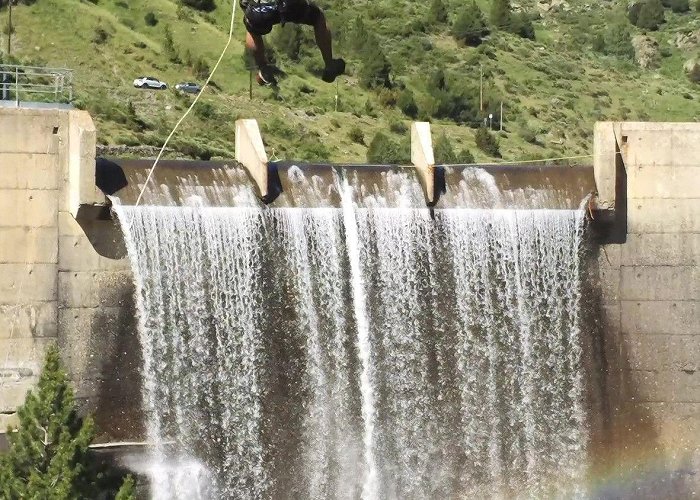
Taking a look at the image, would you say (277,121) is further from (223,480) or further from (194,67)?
(223,480)

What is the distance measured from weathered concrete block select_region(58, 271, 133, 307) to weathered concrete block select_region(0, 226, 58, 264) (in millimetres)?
483

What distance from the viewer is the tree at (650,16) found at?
107562mm

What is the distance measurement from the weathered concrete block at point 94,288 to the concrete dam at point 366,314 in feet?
0.13

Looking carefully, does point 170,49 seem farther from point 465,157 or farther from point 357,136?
point 465,157

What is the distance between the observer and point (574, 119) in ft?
262

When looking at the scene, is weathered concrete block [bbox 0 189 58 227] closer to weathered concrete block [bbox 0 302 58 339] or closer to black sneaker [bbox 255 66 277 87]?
weathered concrete block [bbox 0 302 58 339]

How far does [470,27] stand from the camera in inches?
3733

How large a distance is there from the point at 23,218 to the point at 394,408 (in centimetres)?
859

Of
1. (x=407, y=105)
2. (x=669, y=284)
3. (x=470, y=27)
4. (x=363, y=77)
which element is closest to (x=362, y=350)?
(x=669, y=284)

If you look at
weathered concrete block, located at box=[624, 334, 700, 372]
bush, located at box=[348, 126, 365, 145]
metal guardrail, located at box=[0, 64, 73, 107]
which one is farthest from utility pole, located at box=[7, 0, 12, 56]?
weathered concrete block, located at box=[624, 334, 700, 372]

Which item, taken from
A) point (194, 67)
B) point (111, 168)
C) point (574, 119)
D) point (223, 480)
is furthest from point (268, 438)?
point (574, 119)

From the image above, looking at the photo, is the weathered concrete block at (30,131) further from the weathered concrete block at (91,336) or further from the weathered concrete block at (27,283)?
the weathered concrete block at (91,336)

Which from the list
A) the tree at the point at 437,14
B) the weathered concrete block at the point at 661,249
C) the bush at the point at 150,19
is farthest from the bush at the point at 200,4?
the weathered concrete block at the point at 661,249

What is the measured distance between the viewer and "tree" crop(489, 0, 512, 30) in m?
100
